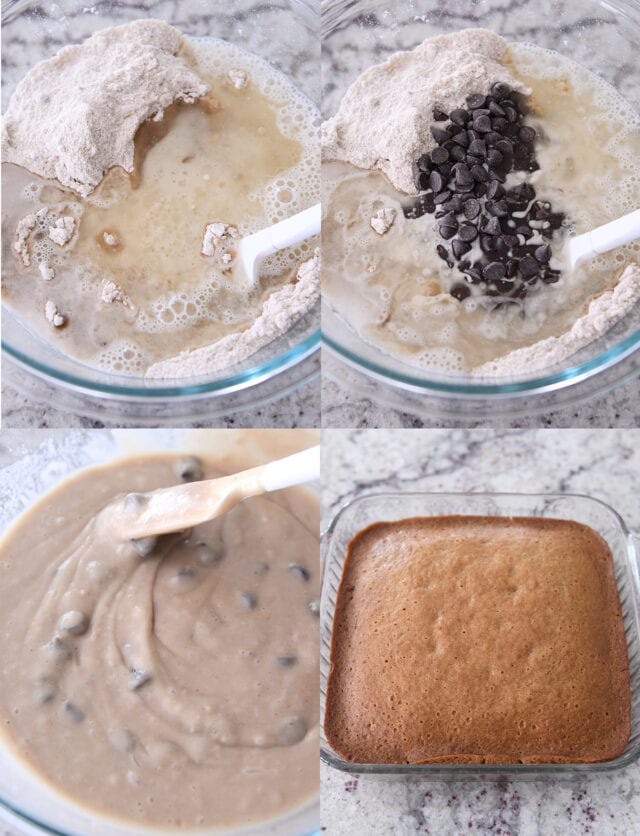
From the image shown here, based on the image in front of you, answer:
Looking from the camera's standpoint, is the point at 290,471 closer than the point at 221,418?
Yes

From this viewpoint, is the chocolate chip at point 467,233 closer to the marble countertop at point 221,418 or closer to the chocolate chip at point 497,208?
the chocolate chip at point 497,208

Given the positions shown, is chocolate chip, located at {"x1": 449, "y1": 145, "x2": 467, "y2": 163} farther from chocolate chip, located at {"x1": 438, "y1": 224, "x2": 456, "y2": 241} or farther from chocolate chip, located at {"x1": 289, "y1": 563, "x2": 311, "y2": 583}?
chocolate chip, located at {"x1": 289, "y1": 563, "x2": 311, "y2": 583}

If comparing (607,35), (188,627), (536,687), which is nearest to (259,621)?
(188,627)

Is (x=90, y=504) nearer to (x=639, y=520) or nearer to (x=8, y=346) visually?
(x=8, y=346)

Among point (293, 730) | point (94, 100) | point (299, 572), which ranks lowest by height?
point (293, 730)

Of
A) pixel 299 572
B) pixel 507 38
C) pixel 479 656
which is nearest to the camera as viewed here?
pixel 479 656

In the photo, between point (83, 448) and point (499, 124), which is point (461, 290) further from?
point (83, 448)

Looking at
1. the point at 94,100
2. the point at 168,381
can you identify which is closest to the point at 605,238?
the point at 168,381
